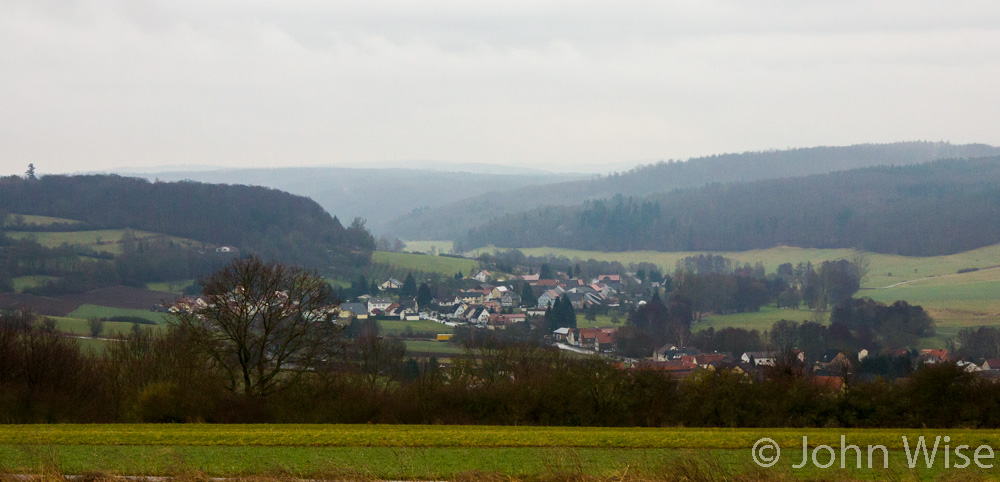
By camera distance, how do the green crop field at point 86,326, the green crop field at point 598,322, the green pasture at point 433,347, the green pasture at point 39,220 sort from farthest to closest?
the green pasture at point 39,220
the green crop field at point 598,322
the green pasture at point 433,347
the green crop field at point 86,326

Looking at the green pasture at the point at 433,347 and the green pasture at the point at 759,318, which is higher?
the green pasture at the point at 433,347

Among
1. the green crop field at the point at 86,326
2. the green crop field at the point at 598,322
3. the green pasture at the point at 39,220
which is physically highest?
the green pasture at the point at 39,220

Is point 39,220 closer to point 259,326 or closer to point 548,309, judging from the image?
point 548,309

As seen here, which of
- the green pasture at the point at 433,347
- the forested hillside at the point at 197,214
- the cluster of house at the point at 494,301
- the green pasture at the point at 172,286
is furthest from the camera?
the forested hillside at the point at 197,214

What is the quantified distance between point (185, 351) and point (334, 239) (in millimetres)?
139102

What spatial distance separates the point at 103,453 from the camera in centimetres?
1916

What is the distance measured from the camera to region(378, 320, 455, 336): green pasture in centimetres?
10188

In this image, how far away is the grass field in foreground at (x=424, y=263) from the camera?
517ft

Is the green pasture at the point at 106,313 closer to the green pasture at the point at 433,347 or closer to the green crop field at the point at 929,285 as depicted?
the green pasture at the point at 433,347

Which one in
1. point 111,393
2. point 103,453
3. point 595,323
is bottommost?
point 595,323

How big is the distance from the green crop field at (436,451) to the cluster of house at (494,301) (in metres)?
84.8

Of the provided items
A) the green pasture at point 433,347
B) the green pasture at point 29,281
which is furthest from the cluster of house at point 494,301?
the green pasture at point 29,281

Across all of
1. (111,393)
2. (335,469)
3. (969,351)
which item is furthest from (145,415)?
(969,351)

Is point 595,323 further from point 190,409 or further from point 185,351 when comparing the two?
point 190,409
